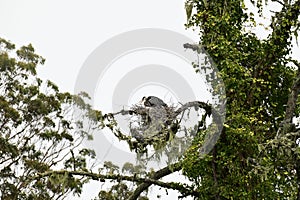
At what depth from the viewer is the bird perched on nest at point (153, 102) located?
7707 mm

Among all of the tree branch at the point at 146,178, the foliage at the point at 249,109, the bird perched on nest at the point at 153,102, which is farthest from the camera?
the tree branch at the point at 146,178

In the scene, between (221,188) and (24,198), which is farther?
(24,198)

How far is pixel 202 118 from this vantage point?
26.9ft

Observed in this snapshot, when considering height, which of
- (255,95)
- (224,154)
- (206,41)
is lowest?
(224,154)

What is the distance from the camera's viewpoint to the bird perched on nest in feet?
25.3

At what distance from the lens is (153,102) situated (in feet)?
25.3

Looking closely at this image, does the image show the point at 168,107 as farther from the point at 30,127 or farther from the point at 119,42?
the point at 30,127

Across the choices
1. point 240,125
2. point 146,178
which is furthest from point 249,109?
point 146,178

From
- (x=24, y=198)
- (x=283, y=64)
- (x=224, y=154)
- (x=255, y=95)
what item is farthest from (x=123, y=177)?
(x=24, y=198)

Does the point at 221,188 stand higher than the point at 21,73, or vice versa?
the point at 21,73

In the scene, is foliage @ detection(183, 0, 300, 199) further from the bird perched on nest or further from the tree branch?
the bird perched on nest

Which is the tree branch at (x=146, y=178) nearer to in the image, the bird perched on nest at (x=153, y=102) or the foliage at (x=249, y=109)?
the foliage at (x=249, y=109)

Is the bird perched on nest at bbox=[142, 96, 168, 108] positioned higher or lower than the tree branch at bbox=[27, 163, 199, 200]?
higher

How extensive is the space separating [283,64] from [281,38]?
61 cm
